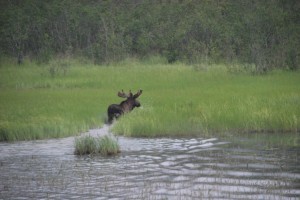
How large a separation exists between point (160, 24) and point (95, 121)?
35148mm

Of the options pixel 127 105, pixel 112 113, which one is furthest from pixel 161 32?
pixel 112 113

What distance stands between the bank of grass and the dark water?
1.58m

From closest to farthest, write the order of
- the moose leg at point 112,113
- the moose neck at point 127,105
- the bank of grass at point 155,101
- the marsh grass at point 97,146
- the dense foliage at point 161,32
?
the marsh grass at point 97,146 < the bank of grass at point 155,101 < the moose leg at point 112,113 < the moose neck at point 127,105 < the dense foliage at point 161,32

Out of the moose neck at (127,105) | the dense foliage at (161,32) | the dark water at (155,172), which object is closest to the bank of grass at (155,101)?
the moose neck at (127,105)

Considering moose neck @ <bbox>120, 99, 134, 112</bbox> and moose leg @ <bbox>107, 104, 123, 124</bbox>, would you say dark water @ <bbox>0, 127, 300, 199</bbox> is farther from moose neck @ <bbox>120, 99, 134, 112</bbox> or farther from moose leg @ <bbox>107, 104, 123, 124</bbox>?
moose neck @ <bbox>120, 99, 134, 112</bbox>

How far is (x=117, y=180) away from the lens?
11625 mm

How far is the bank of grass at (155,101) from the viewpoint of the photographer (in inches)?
695

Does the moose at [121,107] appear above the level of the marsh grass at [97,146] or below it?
above

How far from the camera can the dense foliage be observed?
35.7m

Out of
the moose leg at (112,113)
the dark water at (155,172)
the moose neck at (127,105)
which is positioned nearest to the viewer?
the dark water at (155,172)

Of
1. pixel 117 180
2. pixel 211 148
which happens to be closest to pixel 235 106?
pixel 211 148

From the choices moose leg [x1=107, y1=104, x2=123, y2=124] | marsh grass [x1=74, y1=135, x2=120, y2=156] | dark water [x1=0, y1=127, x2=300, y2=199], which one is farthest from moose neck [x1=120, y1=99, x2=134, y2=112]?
marsh grass [x1=74, y1=135, x2=120, y2=156]

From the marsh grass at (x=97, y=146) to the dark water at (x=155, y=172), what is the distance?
27 cm

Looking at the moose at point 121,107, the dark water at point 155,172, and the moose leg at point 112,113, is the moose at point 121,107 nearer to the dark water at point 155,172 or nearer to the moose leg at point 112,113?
the moose leg at point 112,113
